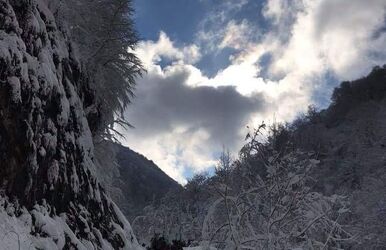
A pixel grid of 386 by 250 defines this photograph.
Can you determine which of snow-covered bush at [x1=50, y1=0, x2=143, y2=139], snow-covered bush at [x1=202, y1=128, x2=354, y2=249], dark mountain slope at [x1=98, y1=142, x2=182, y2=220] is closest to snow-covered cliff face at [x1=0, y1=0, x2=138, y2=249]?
snow-covered bush at [x1=202, y1=128, x2=354, y2=249]

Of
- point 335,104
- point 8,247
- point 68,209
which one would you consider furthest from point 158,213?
point 335,104

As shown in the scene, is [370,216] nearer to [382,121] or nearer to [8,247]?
[8,247]

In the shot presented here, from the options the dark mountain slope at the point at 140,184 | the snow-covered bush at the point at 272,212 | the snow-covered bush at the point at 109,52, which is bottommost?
the snow-covered bush at the point at 272,212

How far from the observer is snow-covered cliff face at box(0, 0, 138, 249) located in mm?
6555

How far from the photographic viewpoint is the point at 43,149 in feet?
25.0

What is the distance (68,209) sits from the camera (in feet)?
27.6

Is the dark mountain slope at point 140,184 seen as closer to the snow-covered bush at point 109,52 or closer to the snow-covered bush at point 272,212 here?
the snow-covered bush at point 109,52

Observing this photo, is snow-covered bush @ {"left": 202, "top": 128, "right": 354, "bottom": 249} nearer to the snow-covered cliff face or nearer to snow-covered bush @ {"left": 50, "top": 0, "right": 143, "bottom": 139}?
the snow-covered cliff face

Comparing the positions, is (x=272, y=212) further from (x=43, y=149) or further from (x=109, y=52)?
(x=109, y=52)

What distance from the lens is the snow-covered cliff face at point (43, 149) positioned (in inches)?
258

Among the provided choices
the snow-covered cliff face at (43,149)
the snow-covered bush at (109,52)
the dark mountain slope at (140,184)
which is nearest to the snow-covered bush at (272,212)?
the snow-covered cliff face at (43,149)

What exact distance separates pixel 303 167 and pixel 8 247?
471cm

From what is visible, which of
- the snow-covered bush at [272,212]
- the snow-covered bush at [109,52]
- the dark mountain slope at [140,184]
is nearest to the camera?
the snow-covered bush at [272,212]

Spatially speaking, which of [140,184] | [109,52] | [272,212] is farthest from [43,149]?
[140,184]
